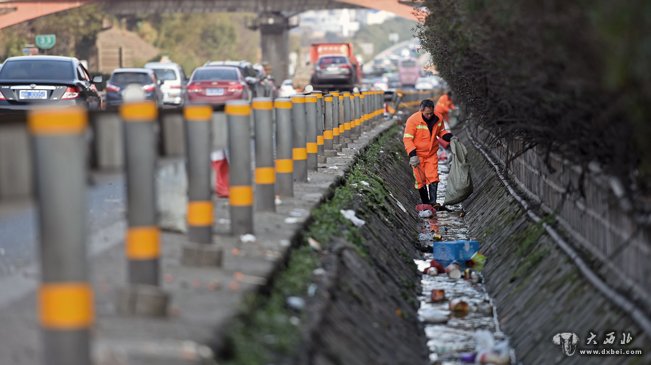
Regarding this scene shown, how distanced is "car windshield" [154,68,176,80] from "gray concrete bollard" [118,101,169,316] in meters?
39.3

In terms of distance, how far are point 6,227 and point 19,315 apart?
19.2 feet

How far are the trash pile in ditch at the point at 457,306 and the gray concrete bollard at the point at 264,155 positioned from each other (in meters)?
1.80

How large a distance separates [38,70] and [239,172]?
18.2 m

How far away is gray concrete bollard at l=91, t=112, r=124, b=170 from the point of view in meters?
7.77

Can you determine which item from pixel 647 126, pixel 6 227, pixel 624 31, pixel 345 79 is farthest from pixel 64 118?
pixel 345 79

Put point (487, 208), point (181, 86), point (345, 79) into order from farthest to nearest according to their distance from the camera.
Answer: point (345, 79), point (181, 86), point (487, 208)

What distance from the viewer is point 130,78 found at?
128ft

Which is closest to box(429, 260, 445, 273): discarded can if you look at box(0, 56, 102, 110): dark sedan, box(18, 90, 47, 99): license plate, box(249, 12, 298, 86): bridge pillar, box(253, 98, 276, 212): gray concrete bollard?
box(253, 98, 276, 212): gray concrete bollard

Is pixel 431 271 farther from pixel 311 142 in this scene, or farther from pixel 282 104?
pixel 311 142

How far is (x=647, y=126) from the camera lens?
790 cm

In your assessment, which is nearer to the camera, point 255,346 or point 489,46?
point 255,346

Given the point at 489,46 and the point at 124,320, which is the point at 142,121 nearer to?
the point at 124,320

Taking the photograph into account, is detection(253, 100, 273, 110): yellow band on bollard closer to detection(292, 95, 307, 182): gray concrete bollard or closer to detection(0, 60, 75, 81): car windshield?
detection(292, 95, 307, 182): gray concrete bollard

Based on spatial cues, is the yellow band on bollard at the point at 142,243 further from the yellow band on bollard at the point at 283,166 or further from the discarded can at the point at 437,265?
the discarded can at the point at 437,265
